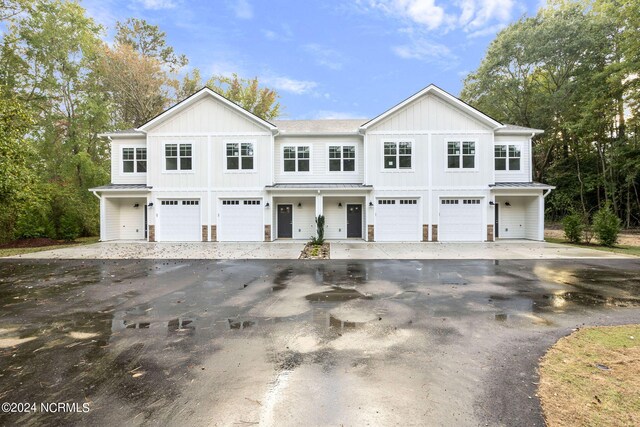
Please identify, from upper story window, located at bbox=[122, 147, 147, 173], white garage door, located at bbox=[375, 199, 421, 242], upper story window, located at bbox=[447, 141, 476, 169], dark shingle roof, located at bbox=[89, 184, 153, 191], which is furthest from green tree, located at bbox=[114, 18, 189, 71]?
upper story window, located at bbox=[447, 141, 476, 169]

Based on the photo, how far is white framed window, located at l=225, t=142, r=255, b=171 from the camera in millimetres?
17031

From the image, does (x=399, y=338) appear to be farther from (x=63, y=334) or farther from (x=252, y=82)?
(x=252, y=82)

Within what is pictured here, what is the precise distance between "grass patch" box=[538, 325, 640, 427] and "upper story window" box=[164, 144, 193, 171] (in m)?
17.3

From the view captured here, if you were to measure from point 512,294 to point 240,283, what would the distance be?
641 centimetres

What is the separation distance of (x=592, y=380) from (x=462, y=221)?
14.3m

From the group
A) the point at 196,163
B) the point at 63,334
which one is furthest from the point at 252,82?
the point at 63,334

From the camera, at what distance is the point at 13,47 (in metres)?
20.0

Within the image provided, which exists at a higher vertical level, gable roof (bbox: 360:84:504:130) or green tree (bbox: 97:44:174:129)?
green tree (bbox: 97:44:174:129)

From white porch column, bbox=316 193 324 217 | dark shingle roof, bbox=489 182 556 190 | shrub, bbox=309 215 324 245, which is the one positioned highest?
dark shingle roof, bbox=489 182 556 190

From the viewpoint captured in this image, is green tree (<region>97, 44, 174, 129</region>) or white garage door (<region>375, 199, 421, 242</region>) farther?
green tree (<region>97, 44, 174, 129</region>)

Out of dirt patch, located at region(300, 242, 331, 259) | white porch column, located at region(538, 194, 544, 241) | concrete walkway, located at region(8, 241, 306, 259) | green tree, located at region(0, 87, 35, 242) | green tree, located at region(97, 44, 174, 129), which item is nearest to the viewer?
dirt patch, located at region(300, 242, 331, 259)

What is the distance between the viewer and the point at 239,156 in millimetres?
17047

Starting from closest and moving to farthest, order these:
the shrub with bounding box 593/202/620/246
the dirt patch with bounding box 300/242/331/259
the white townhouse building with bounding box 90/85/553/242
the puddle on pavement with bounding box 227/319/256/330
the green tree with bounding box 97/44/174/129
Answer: the puddle on pavement with bounding box 227/319/256/330 < the dirt patch with bounding box 300/242/331/259 < the shrub with bounding box 593/202/620/246 < the white townhouse building with bounding box 90/85/553/242 < the green tree with bounding box 97/44/174/129

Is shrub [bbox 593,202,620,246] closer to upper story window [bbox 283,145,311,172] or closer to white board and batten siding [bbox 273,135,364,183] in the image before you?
white board and batten siding [bbox 273,135,364,183]
